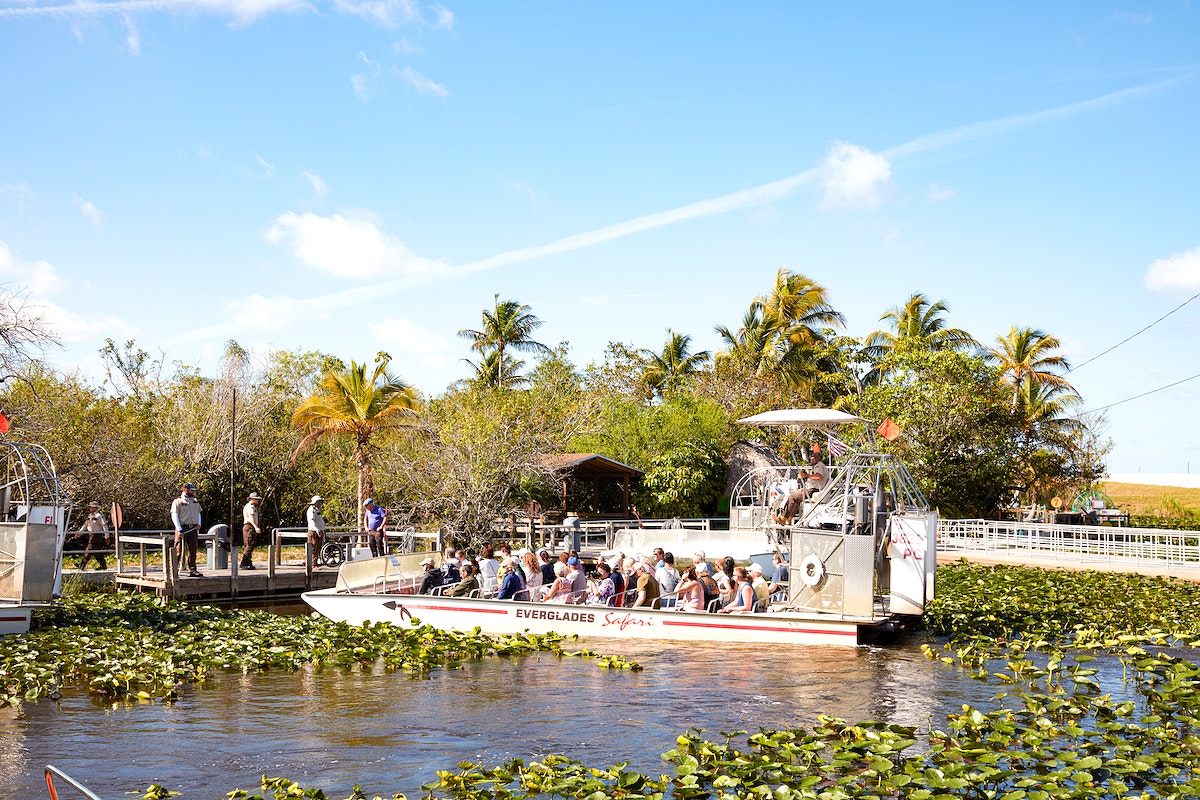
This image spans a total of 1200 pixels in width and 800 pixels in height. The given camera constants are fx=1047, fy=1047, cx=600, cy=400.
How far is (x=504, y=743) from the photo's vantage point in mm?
11133

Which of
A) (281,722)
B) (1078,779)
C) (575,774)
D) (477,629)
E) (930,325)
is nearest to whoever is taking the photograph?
(1078,779)

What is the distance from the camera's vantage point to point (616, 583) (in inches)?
714

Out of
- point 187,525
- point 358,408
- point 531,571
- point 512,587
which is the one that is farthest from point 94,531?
point 531,571

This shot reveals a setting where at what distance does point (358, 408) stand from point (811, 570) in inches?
797

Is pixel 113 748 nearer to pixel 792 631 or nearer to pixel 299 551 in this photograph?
pixel 792 631

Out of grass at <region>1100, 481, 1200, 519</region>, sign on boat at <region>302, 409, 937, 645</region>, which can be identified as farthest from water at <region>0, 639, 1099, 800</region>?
grass at <region>1100, 481, 1200, 519</region>

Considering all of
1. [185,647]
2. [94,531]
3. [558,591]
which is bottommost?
[185,647]

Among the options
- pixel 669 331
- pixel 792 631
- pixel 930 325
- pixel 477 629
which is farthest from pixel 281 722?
pixel 669 331

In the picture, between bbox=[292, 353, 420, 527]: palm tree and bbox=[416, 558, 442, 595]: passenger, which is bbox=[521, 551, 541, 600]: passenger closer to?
bbox=[416, 558, 442, 595]: passenger

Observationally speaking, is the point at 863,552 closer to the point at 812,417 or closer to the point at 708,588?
the point at 708,588

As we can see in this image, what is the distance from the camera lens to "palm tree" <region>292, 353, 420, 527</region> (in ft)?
109

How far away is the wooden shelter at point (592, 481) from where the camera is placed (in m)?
36.0

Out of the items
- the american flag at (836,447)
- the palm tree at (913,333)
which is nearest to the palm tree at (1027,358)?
the palm tree at (913,333)

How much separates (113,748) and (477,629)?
23.3 ft
